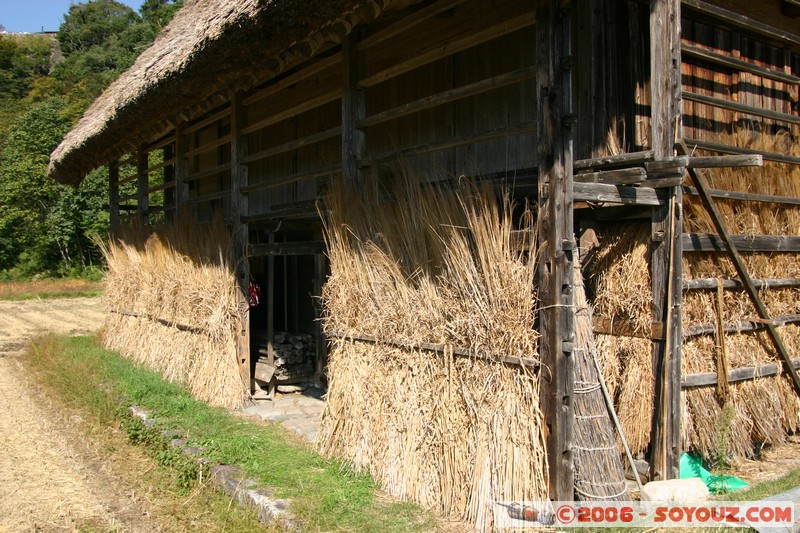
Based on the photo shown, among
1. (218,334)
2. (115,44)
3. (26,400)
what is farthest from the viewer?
(115,44)

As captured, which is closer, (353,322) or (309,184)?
(353,322)

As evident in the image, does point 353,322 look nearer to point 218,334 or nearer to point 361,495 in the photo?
point 361,495

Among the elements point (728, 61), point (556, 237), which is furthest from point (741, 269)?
point (556, 237)

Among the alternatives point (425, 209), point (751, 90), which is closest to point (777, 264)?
point (751, 90)

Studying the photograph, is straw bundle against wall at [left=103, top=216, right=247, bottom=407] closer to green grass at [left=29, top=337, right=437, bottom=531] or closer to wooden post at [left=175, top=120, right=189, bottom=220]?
green grass at [left=29, top=337, right=437, bottom=531]

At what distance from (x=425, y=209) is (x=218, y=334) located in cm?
394

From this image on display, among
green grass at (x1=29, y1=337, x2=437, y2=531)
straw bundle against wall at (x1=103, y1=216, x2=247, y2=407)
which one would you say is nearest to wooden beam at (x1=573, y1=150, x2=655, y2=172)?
green grass at (x1=29, y1=337, x2=437, y2=531)

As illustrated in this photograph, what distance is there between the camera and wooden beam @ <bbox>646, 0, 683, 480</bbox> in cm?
408

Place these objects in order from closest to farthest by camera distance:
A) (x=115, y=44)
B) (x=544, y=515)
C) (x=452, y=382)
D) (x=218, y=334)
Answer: (x=544, y=515) < (x=452, y=382) < (x=218, y=334) < (x=115, y=44)

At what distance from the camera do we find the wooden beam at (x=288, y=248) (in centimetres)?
663

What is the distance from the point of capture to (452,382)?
3.97 meters

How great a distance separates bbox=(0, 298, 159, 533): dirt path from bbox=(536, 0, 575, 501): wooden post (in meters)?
2.89

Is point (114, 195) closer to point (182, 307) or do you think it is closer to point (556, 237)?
point (182, 307)

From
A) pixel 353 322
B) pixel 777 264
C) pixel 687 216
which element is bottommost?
pixel 353 322
